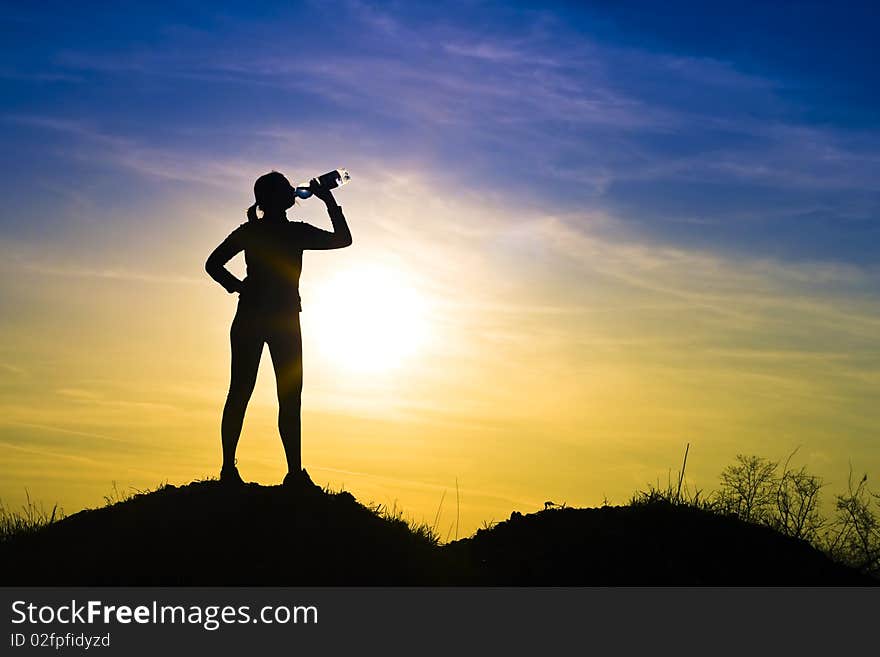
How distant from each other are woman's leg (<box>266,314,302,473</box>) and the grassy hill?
0.87 metres

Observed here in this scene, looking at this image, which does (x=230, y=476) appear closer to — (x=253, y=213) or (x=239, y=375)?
(x=239, y=375)

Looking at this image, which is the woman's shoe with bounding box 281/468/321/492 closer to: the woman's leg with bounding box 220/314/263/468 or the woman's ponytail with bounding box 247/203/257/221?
the woman's leg with bounding box 220/314/263/468

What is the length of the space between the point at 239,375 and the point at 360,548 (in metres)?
2.71

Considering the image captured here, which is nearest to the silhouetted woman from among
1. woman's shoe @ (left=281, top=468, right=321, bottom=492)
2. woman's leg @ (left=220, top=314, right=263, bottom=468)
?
woman's leg @ (left=220, top=314, right=263, bottom=468)

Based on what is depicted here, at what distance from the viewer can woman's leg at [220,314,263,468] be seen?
12.9 m

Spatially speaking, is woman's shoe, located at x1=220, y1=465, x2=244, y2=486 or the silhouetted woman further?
woman's shoe, located at x1=220, y1=465, x2=244, y2=486

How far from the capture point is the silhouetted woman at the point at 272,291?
12.9m

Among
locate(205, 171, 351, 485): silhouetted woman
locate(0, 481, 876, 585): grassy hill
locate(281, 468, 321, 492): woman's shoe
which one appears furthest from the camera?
locate(281, 468, 321, 492): woman's shoe

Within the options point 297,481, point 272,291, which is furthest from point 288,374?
point 297,481

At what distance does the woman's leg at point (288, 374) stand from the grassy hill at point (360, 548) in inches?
34.3

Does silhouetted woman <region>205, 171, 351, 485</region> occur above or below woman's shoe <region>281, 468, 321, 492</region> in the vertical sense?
above

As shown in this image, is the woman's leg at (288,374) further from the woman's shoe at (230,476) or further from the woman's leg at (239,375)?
the woman's shoe at (230,476)

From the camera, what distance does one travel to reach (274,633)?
1077 centimetres

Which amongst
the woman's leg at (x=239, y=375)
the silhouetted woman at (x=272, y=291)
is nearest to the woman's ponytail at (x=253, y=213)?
the silhouetted woman at (x=272, y=291)
